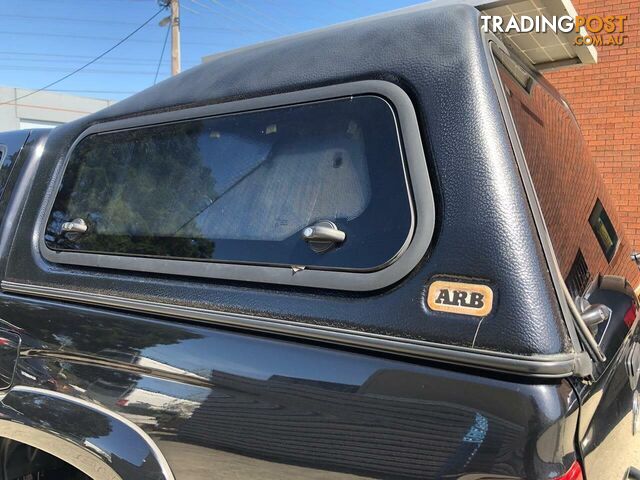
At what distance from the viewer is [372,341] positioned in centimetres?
117

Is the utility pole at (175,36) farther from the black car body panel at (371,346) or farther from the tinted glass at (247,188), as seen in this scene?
the black car body panel at (371,346)

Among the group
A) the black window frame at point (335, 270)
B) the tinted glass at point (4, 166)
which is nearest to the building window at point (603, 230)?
the black window frame at point (335, 270)

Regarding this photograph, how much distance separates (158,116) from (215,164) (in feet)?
1.14

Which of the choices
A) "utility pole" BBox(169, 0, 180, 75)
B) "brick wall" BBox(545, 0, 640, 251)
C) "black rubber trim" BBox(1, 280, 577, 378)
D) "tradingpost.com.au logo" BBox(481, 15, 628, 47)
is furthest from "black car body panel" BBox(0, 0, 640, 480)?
"utility pole" BBox(169, 0, 180, 75)

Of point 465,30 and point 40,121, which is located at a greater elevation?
point 40,121

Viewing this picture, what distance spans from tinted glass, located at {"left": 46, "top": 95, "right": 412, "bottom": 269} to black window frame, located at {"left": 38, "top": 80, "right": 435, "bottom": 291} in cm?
2

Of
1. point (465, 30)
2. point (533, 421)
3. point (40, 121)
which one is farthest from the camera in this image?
point (40, 121)

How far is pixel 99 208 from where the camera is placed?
77.6 inches

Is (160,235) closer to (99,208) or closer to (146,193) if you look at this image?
(146,193)

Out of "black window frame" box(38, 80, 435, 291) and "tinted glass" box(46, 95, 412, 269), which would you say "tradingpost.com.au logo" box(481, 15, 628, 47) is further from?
"tinted glass" box(46, 95, 412, 269)

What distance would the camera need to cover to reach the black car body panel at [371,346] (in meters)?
1.05

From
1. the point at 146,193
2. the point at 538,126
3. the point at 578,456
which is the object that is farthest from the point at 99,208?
the point at 578,456

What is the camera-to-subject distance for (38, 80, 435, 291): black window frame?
1.23m

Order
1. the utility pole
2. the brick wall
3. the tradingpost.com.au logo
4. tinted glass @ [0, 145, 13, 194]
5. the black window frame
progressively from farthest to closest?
1. the utility pole
2. the brick wall
3. tinted glass @ [0, 145, 13, 194]
4. the tradingpost.com.au logo
5. the black window frame
